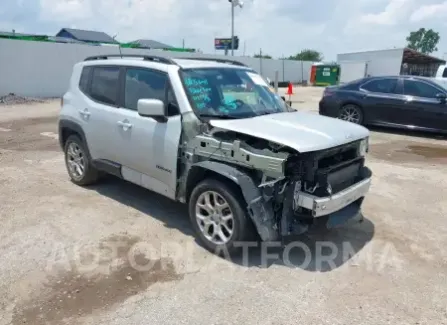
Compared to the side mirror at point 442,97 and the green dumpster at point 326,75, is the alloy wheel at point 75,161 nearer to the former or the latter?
the side mirror at point 442,97

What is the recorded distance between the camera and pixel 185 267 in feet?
11.9

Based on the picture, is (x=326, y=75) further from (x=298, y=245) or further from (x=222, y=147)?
(x=222, y=147)

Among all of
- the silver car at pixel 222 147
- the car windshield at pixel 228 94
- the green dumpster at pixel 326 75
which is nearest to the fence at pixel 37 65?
the silver car at pixel 222 147

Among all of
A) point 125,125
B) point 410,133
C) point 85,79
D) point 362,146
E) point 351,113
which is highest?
point 85,79

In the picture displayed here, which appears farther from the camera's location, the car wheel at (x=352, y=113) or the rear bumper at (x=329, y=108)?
the rear bumper at (x=329, y=108)

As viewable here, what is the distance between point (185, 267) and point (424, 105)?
8.58 meters

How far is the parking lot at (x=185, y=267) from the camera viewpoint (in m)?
3.02

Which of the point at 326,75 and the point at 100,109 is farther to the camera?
the point at 326,75

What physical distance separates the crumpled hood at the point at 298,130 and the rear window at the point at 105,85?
1.67 metres

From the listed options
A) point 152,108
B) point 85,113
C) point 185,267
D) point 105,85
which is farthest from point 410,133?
point 185,267

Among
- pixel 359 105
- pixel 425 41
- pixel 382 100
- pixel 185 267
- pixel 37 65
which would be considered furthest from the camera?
pixel 425 41

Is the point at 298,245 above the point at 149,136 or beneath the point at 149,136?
beneath

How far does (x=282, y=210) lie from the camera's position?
3.51 meters

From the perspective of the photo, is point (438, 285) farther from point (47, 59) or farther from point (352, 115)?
point (47, 59)
